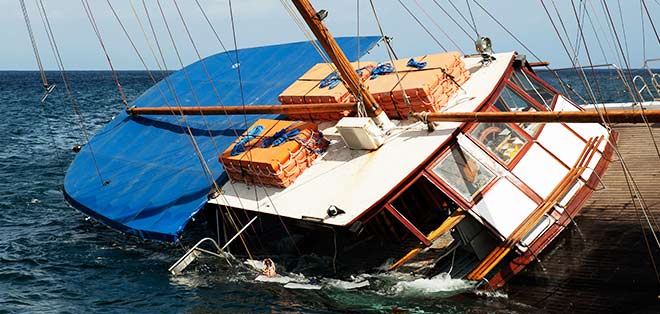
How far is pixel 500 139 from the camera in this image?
16.0 metres

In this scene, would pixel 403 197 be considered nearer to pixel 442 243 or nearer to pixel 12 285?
pixel 442 243

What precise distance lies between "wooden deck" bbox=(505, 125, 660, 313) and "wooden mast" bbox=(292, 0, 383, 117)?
5282 millimetres

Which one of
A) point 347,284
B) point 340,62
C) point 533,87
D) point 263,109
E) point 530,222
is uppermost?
point 533,87

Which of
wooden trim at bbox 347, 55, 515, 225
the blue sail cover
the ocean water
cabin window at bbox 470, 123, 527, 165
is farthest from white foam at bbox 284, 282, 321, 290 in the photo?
cabin window at bbox 470, 123, 527, 165

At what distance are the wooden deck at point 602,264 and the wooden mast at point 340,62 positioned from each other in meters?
5.28

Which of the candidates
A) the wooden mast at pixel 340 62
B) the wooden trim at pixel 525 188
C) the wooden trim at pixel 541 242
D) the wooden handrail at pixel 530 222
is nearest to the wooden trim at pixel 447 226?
the wooden handrail at pixel 530 222

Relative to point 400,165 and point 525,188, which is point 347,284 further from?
point 525,188

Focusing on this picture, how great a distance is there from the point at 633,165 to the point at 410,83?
6.14 meters

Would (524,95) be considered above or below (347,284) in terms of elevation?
above

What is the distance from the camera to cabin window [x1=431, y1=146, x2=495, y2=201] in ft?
49.2

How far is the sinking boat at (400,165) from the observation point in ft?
48.5

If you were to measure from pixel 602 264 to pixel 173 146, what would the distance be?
13056 millimetres

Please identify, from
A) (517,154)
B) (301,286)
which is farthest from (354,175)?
(517,154)

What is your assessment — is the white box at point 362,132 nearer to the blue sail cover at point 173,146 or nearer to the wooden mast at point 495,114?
the wooden mast at point 495,114
